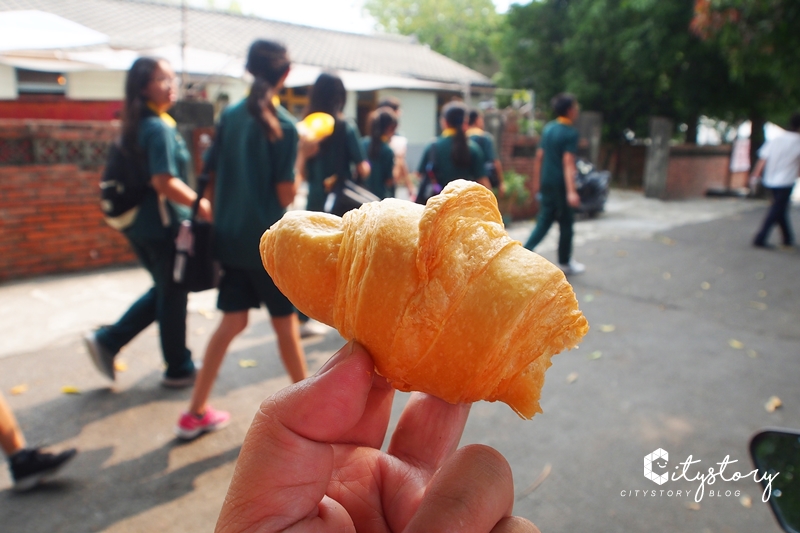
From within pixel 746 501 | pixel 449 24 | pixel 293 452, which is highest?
pixel 449 24

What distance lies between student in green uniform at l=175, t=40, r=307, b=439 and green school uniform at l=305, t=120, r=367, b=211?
1.24 m

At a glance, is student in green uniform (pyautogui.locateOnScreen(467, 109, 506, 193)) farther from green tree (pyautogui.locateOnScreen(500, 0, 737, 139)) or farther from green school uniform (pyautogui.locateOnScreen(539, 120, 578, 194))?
green tree (pyautogui.locateOnScreen(500, 0, 737, 139))

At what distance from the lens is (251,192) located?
10.3 ft

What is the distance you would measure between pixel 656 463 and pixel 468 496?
106 inches

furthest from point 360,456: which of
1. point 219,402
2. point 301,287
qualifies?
point 219,402

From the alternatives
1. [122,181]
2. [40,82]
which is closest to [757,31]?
[122,181]

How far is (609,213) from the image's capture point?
13.2 meters

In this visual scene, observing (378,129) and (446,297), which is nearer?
(446,297)

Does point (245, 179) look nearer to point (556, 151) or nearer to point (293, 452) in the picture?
point (293, 452)

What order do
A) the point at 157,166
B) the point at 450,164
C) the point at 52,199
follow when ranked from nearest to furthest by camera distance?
the point at 157,166, the point at 450,164, the point at 52,199

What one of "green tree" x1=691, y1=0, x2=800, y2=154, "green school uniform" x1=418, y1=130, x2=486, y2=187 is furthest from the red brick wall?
"green school uniform" x1=418, y1=130, x2=486, y2=187

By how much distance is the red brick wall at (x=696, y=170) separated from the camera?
15.9 meters

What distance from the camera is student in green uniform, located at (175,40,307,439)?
3.14 metres

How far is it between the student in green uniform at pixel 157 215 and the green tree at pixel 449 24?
1518 inches
